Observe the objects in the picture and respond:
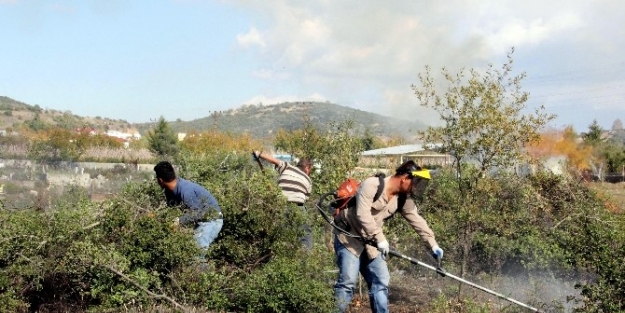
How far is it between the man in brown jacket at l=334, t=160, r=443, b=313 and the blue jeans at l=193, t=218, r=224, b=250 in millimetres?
1208

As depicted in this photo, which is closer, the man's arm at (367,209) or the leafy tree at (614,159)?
the man's arm at (367,209)

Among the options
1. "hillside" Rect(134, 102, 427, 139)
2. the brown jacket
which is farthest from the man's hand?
"hillside" Rect(134, 102, 427, 139)

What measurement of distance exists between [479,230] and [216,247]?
384cm

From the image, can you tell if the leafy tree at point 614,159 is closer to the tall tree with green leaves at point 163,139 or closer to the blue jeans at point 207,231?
the tall tree with green leaves at point 163,139

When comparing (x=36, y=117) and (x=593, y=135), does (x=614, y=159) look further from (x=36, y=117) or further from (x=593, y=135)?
(x=36, y=117)

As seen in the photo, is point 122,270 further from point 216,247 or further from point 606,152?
point 606,152

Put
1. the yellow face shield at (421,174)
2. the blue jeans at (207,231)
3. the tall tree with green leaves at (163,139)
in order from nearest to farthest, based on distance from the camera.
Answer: the yellow face shield at (421,174) < the blue jeans at (207,231) < the tall tree with green leaves at (163,139)

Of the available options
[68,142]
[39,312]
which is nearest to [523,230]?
[39,312]

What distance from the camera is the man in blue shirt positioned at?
6.18 metres

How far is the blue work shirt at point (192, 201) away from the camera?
620cm

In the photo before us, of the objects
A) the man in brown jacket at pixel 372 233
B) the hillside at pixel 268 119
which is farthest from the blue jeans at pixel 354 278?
the hillside at pixel 268 119

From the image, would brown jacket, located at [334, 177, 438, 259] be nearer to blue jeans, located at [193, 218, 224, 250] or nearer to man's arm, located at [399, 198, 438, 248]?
man's arm, located at [399, 198, 438, 248]

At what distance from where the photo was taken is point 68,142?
36062 millimetres

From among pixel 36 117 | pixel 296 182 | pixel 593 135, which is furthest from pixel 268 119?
pixel 296 182
